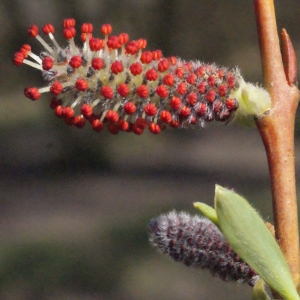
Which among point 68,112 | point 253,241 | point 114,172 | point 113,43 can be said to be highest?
point 114,172

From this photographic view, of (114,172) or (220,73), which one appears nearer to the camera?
(220,73)

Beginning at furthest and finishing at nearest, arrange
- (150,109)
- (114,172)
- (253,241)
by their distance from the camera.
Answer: (114,172)
(150,109)
(253,241)

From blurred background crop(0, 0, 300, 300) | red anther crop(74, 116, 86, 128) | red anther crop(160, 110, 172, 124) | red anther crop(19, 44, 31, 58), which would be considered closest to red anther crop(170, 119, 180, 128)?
red anther crop(160, 110, 172, 124)

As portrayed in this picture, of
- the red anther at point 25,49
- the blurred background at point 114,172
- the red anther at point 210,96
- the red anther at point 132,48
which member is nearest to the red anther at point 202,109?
the red anther at point 210,96

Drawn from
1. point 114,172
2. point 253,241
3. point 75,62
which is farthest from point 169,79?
point 114,172

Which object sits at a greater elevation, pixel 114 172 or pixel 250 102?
pixel 114 172

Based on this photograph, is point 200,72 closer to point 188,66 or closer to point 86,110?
point 188,66
